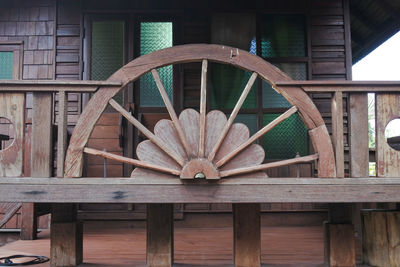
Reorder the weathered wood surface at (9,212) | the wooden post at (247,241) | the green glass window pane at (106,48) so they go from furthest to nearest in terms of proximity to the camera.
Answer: the green glass window pane at (106,48) → the weathered wood surface at (9,212) → the wooden post at (247,241)

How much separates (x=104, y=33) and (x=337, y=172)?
435 centimetres

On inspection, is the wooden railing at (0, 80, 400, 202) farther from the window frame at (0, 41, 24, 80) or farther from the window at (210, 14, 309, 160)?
the window frame at (0, 41, 24, 80)

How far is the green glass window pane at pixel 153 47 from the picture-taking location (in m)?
6.20

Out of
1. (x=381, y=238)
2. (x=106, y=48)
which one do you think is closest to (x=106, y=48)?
(x=106, y=48)

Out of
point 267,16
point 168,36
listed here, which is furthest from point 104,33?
point 267,16

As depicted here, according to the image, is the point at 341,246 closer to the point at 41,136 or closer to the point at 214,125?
the point at 214,125

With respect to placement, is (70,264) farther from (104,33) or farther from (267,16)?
(267,16)

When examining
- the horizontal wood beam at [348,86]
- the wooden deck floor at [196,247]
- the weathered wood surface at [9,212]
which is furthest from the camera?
the weathered wood surface at [9,212]

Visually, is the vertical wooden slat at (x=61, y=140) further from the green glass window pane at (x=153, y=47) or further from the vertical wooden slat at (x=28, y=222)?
the green glass window pane at (x=153, y=47)

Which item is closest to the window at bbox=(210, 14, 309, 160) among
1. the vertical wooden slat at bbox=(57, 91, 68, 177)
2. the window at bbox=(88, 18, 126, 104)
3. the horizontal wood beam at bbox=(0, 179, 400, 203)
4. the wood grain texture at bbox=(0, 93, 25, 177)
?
the window at bbox=(88, 18, 126, 104)

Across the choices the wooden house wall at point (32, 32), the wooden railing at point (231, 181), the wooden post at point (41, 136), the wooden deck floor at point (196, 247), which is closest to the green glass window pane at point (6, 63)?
the wooden house wall at point (32, 32)

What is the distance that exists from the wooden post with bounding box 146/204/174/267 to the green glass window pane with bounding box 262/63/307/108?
3.08m

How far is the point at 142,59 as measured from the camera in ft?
11.3

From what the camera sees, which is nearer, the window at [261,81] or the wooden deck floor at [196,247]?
the wooden deck floor at [196,247]
